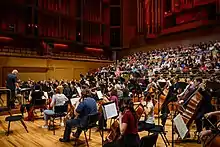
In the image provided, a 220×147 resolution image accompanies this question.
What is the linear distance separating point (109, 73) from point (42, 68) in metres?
5.65

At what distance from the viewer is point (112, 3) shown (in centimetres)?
2577

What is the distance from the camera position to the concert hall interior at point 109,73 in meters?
5.79

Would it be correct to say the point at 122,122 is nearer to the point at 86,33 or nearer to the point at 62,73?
the point at 62,73

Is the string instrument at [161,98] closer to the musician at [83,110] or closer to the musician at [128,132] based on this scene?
the musician at [83,110]

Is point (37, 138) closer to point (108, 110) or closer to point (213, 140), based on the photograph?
point (108, 110)

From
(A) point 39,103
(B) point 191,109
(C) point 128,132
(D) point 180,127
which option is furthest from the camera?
(A) point 39,103

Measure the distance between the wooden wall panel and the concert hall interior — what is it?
0.22ft

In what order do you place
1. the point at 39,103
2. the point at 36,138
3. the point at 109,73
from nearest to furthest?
the point at 36,138, the point at 39,103, the point at 109,73

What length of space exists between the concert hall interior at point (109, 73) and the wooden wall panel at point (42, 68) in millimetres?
68

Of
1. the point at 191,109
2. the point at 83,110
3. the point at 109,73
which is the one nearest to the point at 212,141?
the point at 191,109

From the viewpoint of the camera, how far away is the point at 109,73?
15.5m

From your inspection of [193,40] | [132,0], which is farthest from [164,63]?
[132,0]

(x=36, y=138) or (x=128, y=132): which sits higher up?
(x=128, y=132)

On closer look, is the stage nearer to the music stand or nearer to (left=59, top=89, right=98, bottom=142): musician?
(left=59, top=89, right=98, bottom=142): musician
